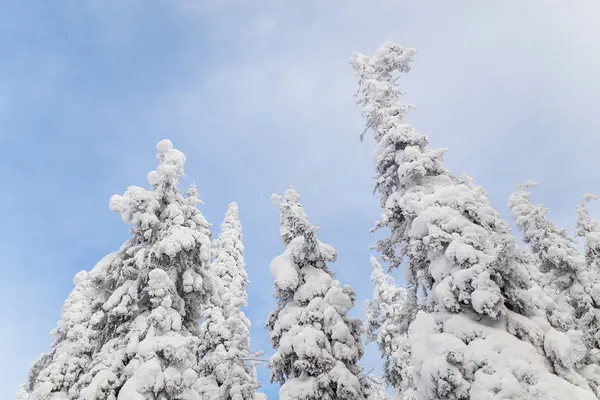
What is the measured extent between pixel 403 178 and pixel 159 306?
9.91 meters

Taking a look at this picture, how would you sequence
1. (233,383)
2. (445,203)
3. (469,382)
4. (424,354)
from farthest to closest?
(233,383)
(445,203)
(424,354)
(469,382)

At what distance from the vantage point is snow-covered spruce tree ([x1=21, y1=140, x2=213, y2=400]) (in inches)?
Result: 569

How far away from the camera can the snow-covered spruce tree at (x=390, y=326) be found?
17016 millimetres

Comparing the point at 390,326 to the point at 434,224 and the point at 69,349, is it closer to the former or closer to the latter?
the point at 434,224

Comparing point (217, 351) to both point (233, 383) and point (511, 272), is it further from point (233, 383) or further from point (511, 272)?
point (511, 272)

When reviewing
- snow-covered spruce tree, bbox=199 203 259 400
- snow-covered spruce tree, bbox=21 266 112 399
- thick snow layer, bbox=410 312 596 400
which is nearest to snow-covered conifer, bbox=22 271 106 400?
snow-covered spruce tree, bbox=21 266 112 399

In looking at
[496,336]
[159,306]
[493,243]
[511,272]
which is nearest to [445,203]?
[493,243]

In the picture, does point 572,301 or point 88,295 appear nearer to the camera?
point 88,295

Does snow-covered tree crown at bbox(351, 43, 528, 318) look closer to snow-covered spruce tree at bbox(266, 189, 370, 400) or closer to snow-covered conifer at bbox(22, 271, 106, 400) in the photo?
snow-covered spruce tree at bbox(266, 189, 370, 400)

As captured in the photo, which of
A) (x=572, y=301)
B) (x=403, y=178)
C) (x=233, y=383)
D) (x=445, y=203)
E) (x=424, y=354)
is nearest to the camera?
(x=424, y=354)

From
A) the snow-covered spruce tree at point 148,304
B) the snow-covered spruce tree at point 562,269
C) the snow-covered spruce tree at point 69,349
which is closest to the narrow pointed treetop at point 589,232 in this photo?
the snow-covered spruce tree at point 562,269

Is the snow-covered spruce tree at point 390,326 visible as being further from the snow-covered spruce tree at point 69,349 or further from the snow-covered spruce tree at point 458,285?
the snow-covered spruce tree at point 69,349

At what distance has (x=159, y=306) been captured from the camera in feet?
52.3

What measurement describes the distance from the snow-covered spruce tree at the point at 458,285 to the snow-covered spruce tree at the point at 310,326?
2223 mm
